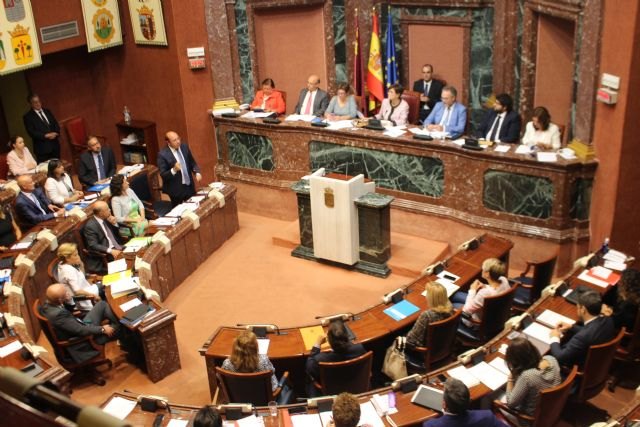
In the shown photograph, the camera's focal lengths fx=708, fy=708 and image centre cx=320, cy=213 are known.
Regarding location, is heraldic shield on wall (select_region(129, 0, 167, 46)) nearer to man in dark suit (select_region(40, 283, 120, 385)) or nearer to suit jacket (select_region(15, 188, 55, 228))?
suit jacket (select_region(15, 188, 55, 228))

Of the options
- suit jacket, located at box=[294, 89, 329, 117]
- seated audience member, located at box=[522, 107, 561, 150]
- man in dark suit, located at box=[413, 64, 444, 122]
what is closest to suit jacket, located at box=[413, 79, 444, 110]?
man in dark suit, located at box=[413, 64, 444, 122]

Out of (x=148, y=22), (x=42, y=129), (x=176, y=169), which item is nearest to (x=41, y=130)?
(x=42, y=129)

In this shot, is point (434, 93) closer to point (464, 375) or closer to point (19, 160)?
point (464, 375)

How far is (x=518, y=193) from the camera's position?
8.27 m

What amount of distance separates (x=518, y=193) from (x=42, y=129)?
267 inches

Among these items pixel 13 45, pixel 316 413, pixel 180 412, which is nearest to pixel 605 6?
pixel 316 413

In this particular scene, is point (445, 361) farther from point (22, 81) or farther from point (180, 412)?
point (22, 81)

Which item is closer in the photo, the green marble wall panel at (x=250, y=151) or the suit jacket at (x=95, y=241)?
the suit jacket at (x=95, y=241)

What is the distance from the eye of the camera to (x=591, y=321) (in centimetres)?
551

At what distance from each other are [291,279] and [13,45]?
4.78m

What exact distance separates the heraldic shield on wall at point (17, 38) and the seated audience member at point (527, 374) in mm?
7386

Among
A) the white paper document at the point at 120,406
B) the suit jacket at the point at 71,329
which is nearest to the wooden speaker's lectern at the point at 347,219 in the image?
the suit jacket at the point at 71,329

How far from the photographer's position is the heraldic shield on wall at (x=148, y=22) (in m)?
10.4

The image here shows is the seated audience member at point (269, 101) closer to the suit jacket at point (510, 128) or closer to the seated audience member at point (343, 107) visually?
the seated audience member at point (343, 107)
